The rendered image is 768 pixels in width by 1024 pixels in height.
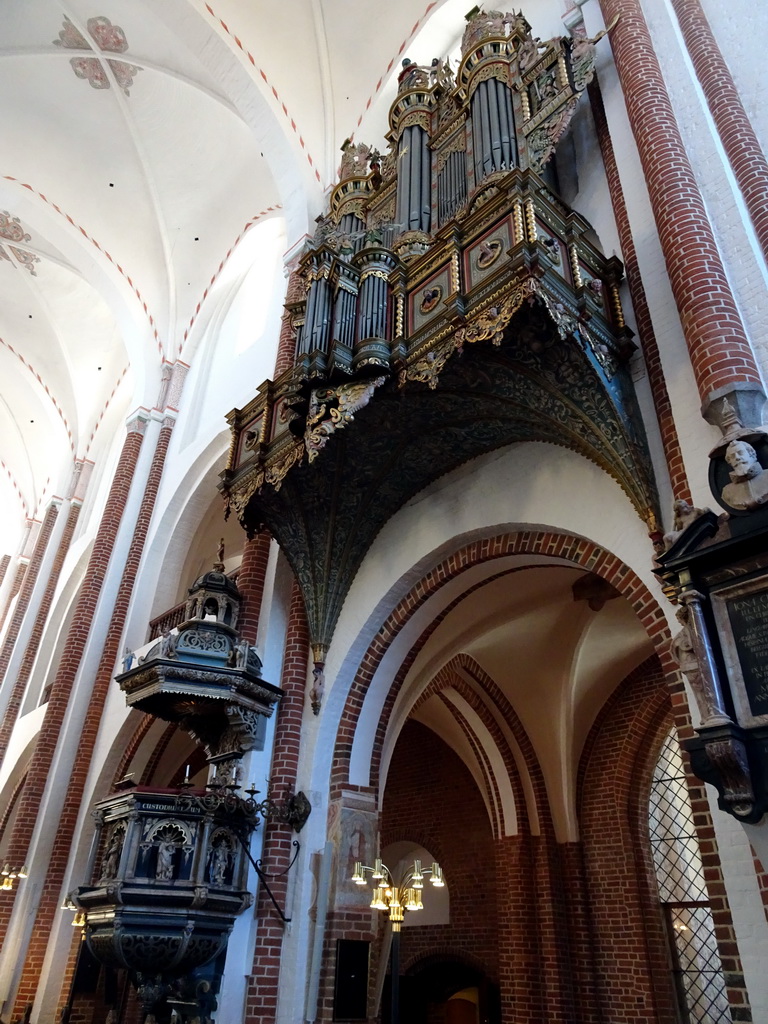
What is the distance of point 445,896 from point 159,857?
6.35 m

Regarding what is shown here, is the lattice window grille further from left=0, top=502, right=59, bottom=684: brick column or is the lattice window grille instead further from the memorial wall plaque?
A: left=0, top=502, right=59, bottom=684: brick column

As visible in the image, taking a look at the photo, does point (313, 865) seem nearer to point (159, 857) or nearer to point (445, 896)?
point (159, 857)

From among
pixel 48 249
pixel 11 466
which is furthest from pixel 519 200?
pixel 11 466

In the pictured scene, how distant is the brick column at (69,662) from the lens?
35.1 ft

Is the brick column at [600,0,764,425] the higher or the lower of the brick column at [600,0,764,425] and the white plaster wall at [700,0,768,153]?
the lower

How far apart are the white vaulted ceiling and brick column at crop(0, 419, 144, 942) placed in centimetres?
150

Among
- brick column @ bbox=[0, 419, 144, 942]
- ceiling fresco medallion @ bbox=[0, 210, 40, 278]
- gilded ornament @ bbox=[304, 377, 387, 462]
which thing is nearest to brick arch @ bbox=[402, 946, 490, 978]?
brick column @ bbox=[0, 419, 144, 942]

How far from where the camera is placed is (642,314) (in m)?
5.79

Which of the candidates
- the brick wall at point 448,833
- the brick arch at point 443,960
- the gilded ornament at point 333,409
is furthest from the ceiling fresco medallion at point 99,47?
the brick arch at point 443,960

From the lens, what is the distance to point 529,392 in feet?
19.3

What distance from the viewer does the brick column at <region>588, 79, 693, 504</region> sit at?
16.4 feet

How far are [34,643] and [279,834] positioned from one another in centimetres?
1103

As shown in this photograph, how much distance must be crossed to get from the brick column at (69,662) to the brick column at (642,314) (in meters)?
9.59

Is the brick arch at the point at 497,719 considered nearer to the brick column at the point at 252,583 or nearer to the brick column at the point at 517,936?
the brick column at the point at 517,936
